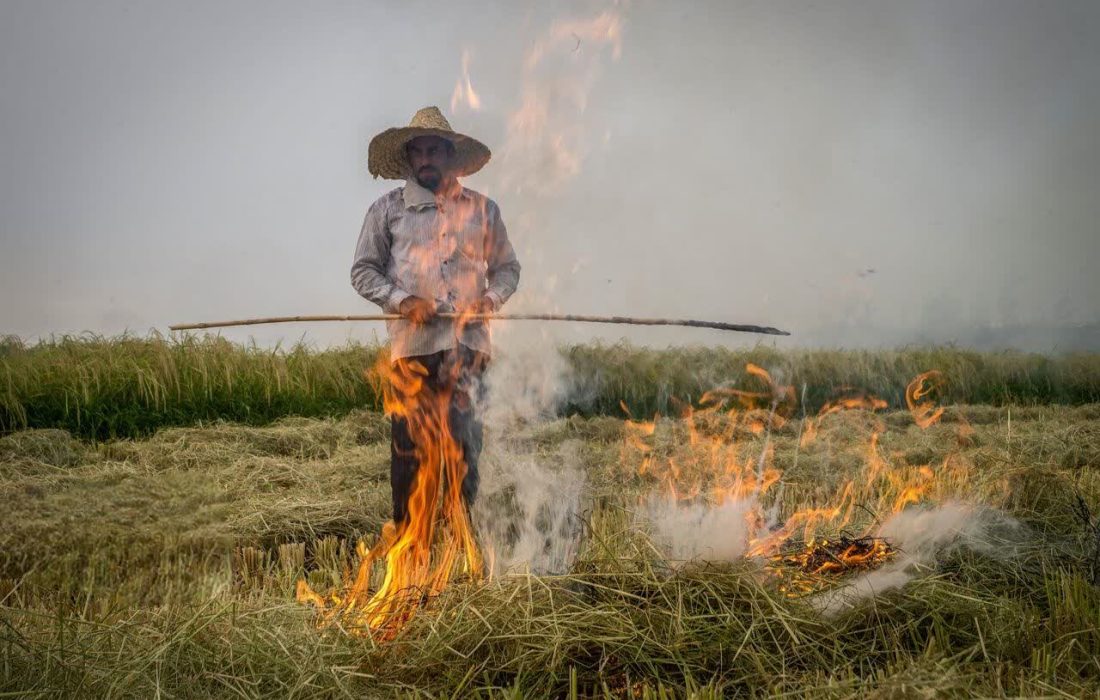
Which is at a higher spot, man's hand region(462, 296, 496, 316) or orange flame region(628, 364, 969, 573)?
man's hand region(462, 296, 496, 316)

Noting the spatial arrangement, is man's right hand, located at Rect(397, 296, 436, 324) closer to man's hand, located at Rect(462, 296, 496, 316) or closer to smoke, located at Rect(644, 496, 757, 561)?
man's hand, located at Rect(462, 296, 496, 316)

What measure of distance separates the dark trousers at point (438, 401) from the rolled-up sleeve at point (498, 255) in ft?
1.41

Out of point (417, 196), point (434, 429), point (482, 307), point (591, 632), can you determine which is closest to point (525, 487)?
point (434, 429)

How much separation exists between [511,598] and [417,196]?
2310mm

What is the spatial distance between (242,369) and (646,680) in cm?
772

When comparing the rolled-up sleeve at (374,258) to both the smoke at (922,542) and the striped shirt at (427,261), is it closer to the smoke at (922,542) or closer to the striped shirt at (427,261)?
the striped shirt at (427,261)

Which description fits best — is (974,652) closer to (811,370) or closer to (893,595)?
(893,595)

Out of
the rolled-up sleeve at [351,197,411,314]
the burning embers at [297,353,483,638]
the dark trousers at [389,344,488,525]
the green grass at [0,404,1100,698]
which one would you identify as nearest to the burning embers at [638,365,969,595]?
the green grass at [0,404,1100,698]

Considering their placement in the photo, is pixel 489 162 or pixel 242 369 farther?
pixel 242 369

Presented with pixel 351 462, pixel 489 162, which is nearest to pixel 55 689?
pixel 489 162

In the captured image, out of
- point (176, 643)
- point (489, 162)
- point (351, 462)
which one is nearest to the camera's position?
point (176, 643)

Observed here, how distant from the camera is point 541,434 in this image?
7746mm

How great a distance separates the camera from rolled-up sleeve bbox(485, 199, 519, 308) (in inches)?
167

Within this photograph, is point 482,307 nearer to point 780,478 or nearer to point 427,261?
point 427,261
